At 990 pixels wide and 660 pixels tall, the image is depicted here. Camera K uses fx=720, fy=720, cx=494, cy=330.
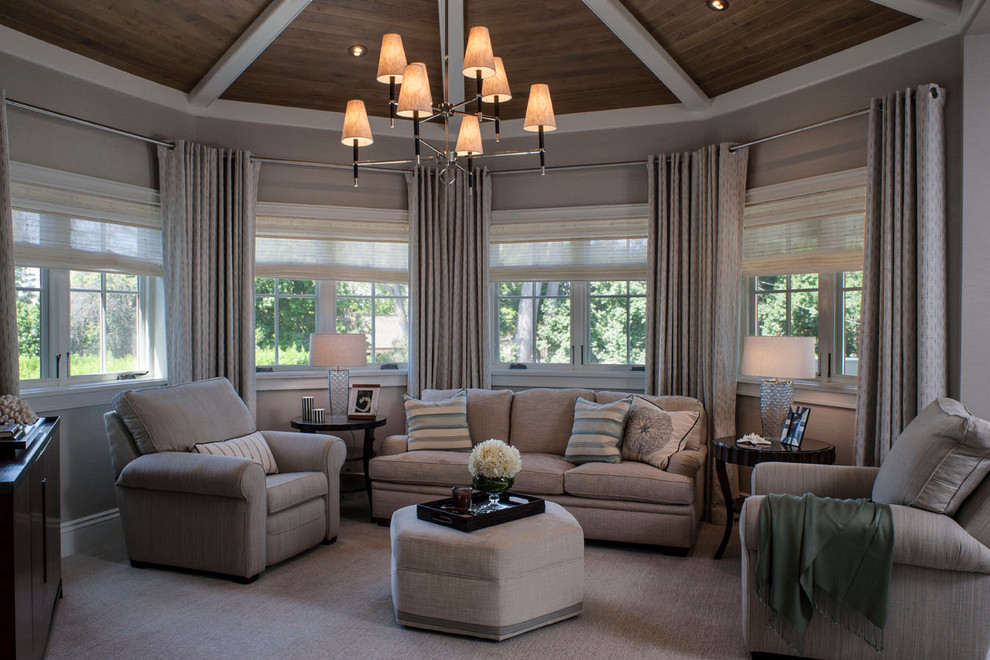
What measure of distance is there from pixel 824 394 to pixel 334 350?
3.10 meters

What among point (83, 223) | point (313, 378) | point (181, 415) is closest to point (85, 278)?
point (83, 223)

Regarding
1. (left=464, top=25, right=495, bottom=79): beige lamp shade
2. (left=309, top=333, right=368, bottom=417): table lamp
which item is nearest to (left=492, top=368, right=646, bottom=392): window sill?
(left=309, top=333, right=368, bottom=417): table lamp

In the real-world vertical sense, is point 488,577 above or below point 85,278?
below

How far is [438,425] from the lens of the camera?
4.76m

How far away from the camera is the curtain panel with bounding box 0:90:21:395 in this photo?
3.54 metres

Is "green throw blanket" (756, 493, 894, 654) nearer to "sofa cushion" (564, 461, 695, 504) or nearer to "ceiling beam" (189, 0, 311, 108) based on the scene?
"sofa cushion" (564, 461, 695, 504)

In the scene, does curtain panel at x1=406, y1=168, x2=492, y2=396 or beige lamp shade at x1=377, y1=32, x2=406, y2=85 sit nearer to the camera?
beige lamp shade at x1=377, y1=32, x2=406, y2=85

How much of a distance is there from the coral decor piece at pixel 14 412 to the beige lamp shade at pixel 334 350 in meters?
1.87

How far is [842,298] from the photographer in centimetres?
440

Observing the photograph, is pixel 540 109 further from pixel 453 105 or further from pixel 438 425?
pixel 438 425

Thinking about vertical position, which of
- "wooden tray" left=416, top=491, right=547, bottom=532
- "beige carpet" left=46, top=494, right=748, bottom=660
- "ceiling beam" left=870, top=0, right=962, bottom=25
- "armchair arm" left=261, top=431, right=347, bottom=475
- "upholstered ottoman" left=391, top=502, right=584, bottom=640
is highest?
"ceiling beam" left=870, top=0, right=962, bottom=25

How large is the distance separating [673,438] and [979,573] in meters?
1.91

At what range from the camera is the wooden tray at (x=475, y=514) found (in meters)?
3.08

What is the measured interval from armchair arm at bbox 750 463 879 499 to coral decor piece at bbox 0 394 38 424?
10.5ft
